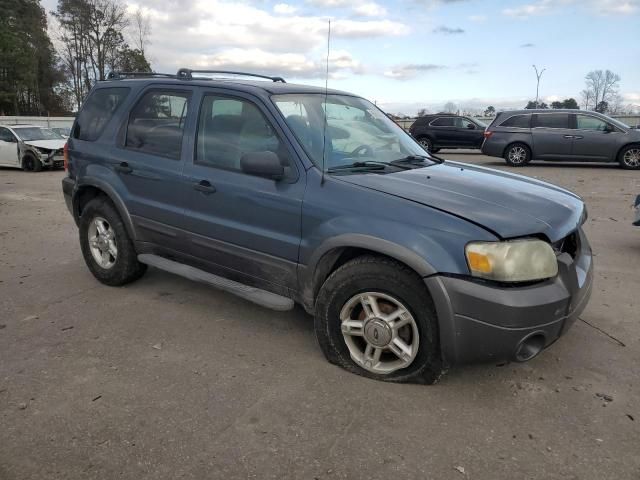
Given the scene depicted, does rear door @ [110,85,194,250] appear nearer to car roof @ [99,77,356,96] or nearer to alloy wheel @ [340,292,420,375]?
car roof @ [99,77,356,96]

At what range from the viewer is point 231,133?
3818mm

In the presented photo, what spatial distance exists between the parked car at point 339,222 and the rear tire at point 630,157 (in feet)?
40.7

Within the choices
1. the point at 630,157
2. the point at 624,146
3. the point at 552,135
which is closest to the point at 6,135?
the point at 552,135

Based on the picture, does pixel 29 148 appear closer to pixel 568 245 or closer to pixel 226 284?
pixel 226 284

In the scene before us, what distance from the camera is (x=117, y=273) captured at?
478cm

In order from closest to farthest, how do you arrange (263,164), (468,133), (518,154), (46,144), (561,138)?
1. (263,164)
2. (561,138)
3. (518,154)
4. (46,144)
5. (468,133)

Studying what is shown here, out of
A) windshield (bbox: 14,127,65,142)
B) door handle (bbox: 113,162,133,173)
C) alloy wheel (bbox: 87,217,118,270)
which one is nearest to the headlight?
door handle (bbox: 113,162,133,173)

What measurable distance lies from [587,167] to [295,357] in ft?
46.9

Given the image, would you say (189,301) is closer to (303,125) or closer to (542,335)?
(303,125)

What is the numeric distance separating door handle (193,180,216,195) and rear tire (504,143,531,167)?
13.4m

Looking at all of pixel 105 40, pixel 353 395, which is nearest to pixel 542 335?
pixel 353 395

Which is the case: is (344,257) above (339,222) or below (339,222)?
below

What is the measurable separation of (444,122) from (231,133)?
1745cm

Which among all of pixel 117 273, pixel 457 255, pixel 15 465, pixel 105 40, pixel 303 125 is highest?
pixel 105 40
